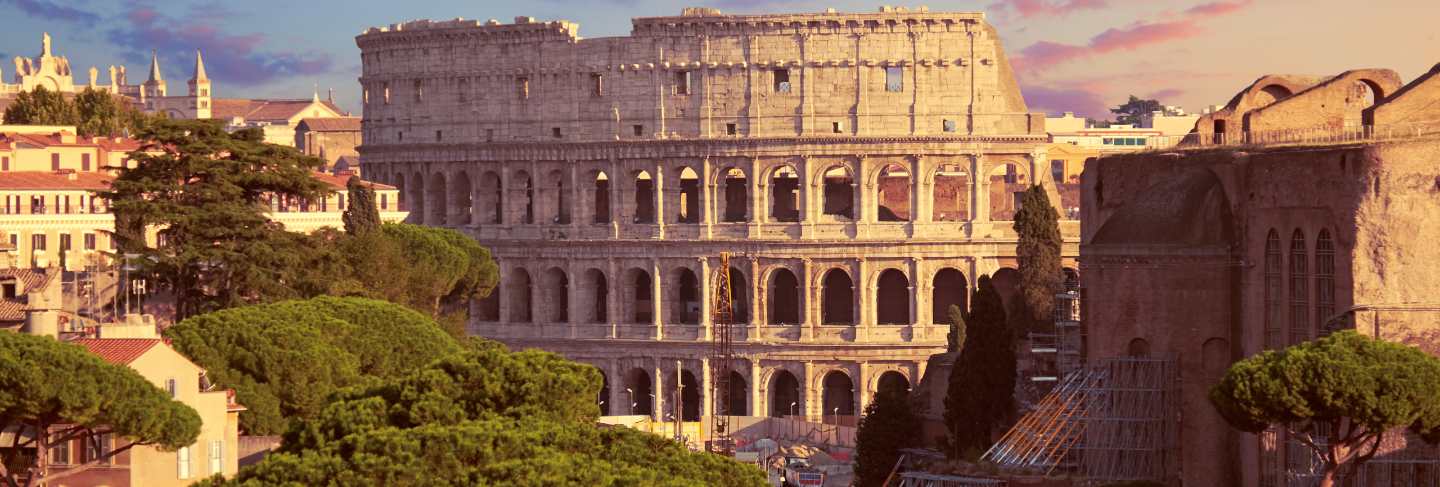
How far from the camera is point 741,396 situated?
Answer: 115188 mm

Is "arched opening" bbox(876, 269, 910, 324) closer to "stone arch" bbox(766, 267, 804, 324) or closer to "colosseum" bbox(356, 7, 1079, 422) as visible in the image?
"colosseum" bbox(356, 7, 1079, 422)

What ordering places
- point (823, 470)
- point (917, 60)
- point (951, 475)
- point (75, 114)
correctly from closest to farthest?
point (951, 475) → point (823, 470) → point (917, 60) → point (75, 114)

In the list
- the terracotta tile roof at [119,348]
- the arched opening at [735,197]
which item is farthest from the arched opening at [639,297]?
the terracotta tile roof at [119,348]

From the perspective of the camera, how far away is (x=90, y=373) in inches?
2046

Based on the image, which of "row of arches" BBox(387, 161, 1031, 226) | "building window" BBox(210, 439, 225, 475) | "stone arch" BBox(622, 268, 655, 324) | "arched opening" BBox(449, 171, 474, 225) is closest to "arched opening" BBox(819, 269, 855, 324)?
"row of arches" BBox(387, 161, 1031, 226)

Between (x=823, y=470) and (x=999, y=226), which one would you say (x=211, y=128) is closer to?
(x=823, y=470)

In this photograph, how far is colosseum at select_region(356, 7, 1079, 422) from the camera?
113 meters

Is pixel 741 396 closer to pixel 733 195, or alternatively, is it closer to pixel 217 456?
pixel 733 195

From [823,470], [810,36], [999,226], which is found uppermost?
[810,36]

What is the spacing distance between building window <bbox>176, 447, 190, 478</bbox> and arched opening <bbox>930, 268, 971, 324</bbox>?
59438 mm

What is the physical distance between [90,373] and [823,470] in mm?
44686

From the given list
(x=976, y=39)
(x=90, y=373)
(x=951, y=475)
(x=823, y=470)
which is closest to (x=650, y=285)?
(x=976, y=39)

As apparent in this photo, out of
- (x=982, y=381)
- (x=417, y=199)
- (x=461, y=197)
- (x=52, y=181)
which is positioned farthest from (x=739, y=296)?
(x=982, y=381)

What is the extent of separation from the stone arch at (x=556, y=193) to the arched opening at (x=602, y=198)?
1.30 metres
